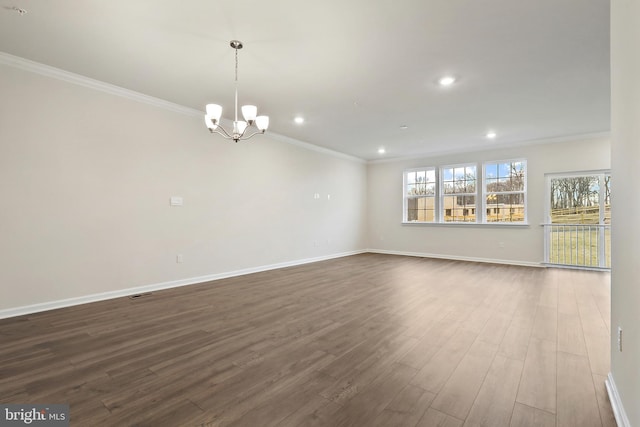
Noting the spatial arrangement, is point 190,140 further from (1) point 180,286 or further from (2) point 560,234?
(2) point 560,234

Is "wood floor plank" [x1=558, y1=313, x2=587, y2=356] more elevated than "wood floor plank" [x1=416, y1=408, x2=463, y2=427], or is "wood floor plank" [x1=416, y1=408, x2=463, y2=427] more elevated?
"wood floor plank" [x1=416, y1=408, x2=463, y2=427]

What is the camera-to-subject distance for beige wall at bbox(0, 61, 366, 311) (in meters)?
3.21

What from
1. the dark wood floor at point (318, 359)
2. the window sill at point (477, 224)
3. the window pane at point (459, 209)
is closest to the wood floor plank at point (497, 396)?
the dark wood floor at point (318, 359)

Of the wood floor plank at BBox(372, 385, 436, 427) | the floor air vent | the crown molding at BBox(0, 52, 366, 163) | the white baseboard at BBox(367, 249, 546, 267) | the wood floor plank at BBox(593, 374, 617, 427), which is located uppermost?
the crown molding at BBox(0, 52, 366, 163)

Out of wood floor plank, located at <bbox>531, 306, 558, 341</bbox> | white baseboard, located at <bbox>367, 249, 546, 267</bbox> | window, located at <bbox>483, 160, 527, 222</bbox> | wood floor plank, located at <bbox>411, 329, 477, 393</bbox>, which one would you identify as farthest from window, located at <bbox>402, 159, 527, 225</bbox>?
wood floor plank, located at <bbox>411, 329, 477, 393</bbox>

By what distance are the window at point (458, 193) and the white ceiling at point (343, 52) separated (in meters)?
2.56

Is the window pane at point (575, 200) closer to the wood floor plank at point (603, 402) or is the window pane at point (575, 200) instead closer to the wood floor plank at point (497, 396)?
the wood floor plank at point (603, 402)

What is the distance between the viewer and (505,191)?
678 centimetres

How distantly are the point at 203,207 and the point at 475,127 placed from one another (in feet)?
16.7

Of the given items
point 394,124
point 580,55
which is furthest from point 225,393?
point 394,124

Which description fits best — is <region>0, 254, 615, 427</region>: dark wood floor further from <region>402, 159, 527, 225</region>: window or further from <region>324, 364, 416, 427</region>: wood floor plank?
<region>402, 159, 527, 225</region>: window

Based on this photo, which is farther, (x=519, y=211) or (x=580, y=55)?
(x=519, y=211)

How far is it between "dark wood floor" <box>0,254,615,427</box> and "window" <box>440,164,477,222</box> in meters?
3.43

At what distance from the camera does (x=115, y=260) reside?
3854mm
